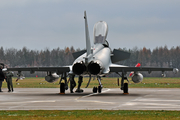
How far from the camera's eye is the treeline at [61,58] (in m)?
145

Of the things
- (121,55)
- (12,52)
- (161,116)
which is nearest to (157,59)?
(12,52)

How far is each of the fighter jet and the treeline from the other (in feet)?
359

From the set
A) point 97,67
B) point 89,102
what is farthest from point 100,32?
point 89,102

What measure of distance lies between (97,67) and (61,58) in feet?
448

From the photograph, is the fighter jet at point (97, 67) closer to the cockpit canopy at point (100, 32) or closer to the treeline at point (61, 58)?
the cockpit canopy at point (100, 32)

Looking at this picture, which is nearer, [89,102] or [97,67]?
[89,102]

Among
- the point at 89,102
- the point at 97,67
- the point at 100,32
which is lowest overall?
the point at 89,102

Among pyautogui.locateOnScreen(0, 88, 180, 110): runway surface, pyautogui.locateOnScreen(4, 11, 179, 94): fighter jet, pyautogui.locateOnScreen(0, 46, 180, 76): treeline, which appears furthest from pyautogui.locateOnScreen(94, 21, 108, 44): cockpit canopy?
pyautogui.locateOnScreen(0, 46, 180, 76): treeline

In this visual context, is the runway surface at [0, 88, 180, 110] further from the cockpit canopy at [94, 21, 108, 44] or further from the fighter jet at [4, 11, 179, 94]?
the cockpit canopy at [94, 21, 108, 44]

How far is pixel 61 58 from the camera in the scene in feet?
528

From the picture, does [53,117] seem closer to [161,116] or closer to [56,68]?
[161,116]

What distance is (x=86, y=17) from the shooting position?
25.8 metres

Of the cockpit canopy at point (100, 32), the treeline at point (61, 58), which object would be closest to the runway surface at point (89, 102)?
the cockpit canopy at point (100, 32)

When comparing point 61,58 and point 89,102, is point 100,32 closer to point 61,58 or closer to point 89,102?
point 89,102
